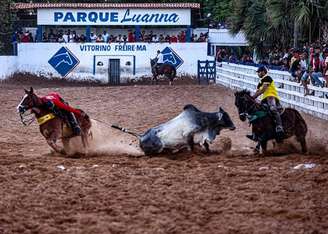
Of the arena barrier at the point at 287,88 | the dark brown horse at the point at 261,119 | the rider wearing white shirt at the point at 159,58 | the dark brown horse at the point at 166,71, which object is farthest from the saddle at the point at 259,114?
the rider wearing white shirt at the point at 159,58

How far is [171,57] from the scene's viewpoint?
1574 inches

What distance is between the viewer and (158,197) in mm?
8227

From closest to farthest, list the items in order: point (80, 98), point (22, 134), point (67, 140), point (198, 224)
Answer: point (198, 224) < point (67, 140) < point (22, 134) < point (80, 98)

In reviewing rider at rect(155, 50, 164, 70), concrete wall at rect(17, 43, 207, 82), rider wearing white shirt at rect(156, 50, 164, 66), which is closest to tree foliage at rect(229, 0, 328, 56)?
rider at rect(155, 50, 164, 70)

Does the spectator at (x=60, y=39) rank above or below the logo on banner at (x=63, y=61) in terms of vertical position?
above

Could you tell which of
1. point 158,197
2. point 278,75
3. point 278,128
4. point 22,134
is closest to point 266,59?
point 278,75

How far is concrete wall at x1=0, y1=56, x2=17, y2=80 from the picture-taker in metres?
37.2

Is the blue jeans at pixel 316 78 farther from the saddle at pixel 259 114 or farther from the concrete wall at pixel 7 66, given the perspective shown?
the concrete wall at pixel 7 66

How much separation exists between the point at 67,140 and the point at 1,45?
29675mm

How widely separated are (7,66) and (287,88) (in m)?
20.8

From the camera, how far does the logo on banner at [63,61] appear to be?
3938cm

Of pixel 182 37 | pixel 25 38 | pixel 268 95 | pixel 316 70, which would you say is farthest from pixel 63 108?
pixel 182 37

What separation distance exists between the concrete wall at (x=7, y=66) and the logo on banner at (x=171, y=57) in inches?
346

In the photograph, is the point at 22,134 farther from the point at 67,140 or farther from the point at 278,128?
the point at 278,128
